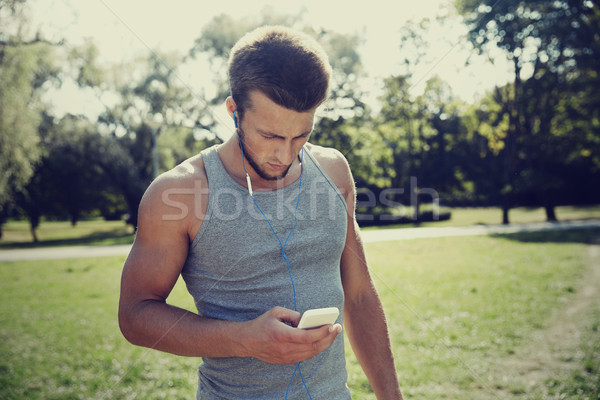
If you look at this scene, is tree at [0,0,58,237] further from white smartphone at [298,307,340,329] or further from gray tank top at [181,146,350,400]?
white smartphone at [298,307,340,329]

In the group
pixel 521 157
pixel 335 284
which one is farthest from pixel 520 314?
pixel 521 157

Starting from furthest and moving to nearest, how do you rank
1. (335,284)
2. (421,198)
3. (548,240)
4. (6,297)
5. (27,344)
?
(421,198) → (548,240) → (6,297) → (27,344) → (335,284)

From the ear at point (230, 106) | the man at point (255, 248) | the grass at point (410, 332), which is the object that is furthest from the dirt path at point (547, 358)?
the ear at point (230, 106)

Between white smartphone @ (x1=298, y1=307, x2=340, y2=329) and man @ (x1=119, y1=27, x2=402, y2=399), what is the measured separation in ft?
0.08

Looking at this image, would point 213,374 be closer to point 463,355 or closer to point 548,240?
point 463,355

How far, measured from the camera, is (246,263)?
135 centimetres

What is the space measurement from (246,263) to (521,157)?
27759 mm

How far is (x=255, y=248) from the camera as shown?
4.46 ft

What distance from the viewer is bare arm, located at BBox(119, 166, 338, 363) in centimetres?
119

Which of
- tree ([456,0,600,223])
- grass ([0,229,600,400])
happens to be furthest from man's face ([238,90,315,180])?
tree ([456,0,600,223])

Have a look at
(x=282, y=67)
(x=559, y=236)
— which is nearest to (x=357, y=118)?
(x=559, y=236)

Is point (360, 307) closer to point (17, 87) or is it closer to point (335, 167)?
point (335, 167)

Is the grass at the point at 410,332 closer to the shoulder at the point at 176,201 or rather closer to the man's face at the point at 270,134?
the man's face at the point at 270,134

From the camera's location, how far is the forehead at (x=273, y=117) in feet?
4.93
